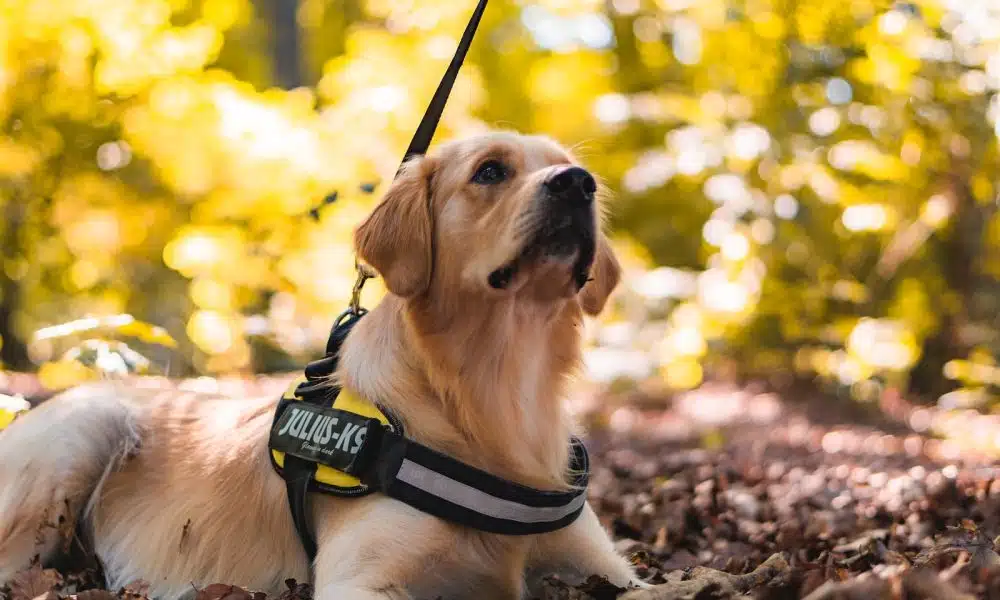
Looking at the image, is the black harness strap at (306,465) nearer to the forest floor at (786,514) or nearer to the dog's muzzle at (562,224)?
the forest floor at (786,514)

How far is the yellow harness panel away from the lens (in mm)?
2598

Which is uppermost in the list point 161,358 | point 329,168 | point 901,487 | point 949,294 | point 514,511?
point 514,511

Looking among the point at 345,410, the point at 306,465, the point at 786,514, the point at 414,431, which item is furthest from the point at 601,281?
the point at 786,514

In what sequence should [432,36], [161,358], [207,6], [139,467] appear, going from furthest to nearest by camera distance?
[161,358] < [207,6] < [432,36] < [139,467]

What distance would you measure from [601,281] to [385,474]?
1.08 m

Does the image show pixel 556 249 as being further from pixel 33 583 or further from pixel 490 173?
pixel 33 583

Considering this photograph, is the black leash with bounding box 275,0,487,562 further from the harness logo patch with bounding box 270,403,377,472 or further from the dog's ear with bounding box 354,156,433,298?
the dog's ear with bounding box 354,156,433,298

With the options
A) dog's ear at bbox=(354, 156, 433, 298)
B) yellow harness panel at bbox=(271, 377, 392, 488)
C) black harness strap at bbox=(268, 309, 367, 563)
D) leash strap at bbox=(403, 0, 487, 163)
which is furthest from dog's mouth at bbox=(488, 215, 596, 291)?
leash strap at bbox=(403, 0, 487, 163)

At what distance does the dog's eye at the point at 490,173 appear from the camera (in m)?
3.01

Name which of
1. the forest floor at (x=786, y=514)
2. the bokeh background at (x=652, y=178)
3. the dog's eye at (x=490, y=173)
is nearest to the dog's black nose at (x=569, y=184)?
the dog's eye at (x=490, y=173)

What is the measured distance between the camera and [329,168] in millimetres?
7156

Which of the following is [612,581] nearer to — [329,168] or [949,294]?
[329,168]

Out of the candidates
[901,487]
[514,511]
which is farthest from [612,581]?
[901,487]

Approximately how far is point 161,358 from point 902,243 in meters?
9.30
